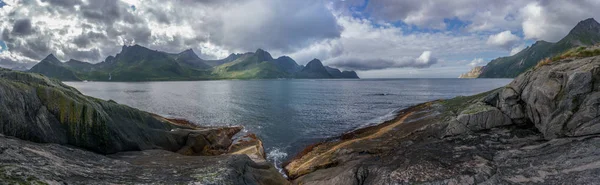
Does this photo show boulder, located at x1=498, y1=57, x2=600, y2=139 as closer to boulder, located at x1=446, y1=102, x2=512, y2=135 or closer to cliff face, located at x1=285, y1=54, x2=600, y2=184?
cliff face, located at x1=285, y1=54, x2=600, y2=184

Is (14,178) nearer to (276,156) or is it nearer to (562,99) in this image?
(276,156)

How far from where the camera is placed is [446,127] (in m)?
A: 29.7

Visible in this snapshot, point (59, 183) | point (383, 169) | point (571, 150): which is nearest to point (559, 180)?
point (571, 150)

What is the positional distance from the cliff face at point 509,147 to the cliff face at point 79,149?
28.2ft

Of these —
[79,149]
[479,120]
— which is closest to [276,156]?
A: [79,149]

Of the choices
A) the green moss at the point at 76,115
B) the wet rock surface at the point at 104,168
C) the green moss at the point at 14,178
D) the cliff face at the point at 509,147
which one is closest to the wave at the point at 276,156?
the cliff face at the point at 509,147

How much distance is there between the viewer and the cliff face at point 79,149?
11641mm

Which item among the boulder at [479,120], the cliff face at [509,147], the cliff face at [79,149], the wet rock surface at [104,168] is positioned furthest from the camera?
the boulder at [479,120]

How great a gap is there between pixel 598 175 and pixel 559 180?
164cm

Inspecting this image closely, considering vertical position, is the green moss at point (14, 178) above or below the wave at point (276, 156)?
above

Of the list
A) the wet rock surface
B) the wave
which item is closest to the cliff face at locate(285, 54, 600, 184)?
the wave

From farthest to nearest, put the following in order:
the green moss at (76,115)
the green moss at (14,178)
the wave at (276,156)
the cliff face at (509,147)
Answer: the wave at (276,156) → the green moss at (76,115) → the cliff face at (509,147) → the green moss at (14,178)

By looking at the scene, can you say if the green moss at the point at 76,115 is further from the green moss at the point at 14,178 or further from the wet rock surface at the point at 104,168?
the green moss at the point at 14,178

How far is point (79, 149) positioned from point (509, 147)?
32.3 metres
